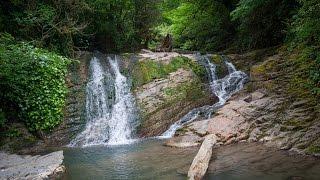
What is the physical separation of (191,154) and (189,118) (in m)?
3.71

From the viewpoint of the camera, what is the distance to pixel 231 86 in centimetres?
1631

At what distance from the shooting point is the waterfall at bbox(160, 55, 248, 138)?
14.4 meters

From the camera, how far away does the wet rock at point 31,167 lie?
9.20 metres

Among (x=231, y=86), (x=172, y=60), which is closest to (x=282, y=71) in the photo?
(x=231, y=86)

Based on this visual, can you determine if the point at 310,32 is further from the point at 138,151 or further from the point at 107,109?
the point at 107,109

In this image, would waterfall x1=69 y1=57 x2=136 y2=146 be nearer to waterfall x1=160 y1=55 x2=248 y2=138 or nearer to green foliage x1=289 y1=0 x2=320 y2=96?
waterfall x1=160 y1=55 x2=248 y2=138

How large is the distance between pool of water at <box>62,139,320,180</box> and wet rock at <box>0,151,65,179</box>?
1.34ft

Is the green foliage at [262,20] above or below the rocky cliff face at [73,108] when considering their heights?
above

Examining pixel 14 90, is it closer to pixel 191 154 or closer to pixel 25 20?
pixel 25 20

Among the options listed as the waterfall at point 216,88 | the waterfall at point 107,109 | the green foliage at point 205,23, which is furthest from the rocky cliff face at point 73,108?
the green foliage at point 205,23

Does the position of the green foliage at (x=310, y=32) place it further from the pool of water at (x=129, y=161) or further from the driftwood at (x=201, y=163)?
the pool of water at (x=129, y=161)

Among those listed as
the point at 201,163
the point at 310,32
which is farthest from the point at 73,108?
the point at 310,32

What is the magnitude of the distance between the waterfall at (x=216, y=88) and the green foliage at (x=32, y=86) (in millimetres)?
4409

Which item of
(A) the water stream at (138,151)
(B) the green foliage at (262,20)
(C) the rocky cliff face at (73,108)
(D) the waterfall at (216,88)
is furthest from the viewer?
(B) the green foliage at (262,20)
